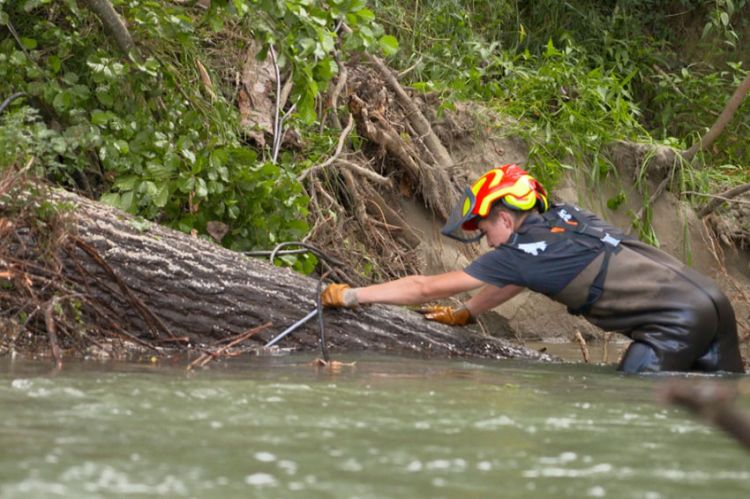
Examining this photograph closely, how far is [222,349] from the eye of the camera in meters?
5.50

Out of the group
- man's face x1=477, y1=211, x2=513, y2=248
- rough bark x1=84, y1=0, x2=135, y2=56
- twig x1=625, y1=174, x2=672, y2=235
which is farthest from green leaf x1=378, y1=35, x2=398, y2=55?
twig x1=625, y1=174, x2=672, y2=235

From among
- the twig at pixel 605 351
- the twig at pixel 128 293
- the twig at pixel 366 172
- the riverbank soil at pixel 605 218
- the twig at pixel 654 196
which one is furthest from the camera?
the twig at pixel 654 196

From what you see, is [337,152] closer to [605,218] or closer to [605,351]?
[605,351]

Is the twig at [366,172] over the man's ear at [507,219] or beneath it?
over

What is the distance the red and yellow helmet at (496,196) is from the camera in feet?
18.5

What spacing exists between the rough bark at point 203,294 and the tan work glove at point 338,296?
0.29 ft

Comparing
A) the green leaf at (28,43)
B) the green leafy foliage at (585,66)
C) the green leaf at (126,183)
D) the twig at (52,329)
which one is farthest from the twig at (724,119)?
the twig at (52,329)

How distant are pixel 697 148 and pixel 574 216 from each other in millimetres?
4204

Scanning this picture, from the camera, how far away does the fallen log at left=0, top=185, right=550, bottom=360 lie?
553 cm

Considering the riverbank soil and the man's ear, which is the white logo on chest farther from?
the riverbank soil

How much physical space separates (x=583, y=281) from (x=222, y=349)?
173 centimetres

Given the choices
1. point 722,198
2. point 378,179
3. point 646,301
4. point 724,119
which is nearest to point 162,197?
point 378,179

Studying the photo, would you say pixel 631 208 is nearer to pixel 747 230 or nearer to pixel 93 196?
pixel 747 230

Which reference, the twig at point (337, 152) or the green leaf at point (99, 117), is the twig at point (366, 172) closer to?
the twig at point (337, 152)
